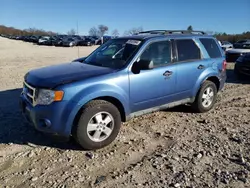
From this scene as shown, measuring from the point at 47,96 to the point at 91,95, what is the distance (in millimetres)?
624

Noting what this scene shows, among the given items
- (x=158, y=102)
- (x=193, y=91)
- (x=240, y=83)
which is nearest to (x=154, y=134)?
(x=158, y=102)

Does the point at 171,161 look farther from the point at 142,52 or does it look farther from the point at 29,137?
the point at 29,137

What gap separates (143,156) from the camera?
3.78 meters

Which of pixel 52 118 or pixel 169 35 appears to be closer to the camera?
pixel 52 118

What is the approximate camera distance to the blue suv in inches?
143

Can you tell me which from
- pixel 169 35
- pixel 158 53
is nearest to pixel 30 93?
pixel 158 53

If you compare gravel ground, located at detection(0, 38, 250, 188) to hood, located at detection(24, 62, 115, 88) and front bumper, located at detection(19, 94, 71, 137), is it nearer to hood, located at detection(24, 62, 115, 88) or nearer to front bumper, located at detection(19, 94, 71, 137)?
front bumper, located at detection(19, 94, 71, 137)

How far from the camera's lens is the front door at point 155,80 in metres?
4.31

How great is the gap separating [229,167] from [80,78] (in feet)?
8.08

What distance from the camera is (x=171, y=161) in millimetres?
3611

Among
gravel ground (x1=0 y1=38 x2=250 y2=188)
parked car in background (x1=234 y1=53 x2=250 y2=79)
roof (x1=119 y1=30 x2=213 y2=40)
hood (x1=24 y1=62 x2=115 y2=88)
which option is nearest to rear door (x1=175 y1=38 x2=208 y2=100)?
roof (x1=119 y1=30 x2=213 y2=40)

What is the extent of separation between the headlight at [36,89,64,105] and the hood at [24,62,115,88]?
9 centimetres

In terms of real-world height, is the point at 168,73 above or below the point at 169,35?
below

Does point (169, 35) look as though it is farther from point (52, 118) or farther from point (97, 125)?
point (52, 118)
